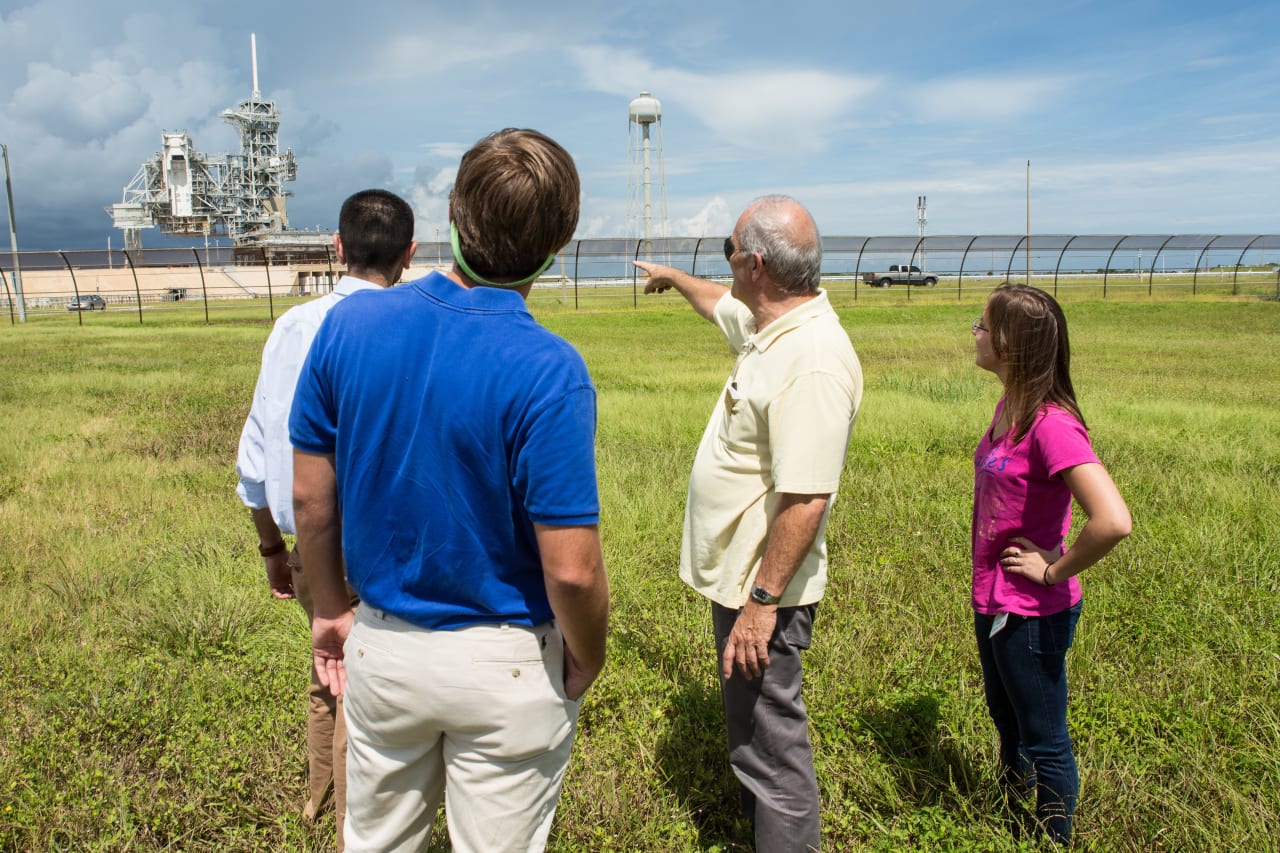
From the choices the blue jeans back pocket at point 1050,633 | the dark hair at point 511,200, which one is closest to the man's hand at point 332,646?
the dark hair at point 511,200

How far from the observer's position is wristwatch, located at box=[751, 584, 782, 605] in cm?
230

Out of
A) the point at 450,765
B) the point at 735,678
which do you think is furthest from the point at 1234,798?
the point at 450,765

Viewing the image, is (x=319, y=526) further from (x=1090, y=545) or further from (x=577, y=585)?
(x=1090, y=545)

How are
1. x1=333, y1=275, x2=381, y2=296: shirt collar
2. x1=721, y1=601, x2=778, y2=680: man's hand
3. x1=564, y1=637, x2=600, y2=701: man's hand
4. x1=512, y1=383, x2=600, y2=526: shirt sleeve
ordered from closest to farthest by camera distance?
x1=512, y1=383, x2=600, y2=526: shirt sleeve → x1=564, y1=637, x2=600, y2=701: man's hand → x1=721, y1=601, x2=778, y2=680: man's hand → x1=333, y1=275, x2=381, y2=296: shirt collar

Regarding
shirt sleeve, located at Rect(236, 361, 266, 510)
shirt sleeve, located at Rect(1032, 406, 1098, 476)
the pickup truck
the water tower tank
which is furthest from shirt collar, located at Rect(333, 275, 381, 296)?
the water tower tank

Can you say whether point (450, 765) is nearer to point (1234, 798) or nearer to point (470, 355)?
point (470, 355)

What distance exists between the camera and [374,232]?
8.51 feet

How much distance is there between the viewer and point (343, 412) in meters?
1.62

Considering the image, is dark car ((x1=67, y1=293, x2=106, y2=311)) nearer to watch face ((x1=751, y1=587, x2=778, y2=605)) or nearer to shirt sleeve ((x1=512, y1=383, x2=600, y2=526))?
watch face ((x1=751, y1=587, x2=778, y2=605))

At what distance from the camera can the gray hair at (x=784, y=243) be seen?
7.77 feet

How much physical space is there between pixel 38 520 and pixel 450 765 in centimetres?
523

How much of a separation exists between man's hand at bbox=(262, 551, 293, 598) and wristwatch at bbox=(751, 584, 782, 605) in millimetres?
1601

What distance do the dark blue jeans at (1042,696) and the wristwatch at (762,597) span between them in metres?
0.70

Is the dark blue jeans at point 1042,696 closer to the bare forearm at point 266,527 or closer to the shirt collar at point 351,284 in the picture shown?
the shirt collar at point 351,284
